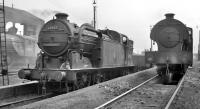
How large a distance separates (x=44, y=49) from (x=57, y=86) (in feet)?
5.83

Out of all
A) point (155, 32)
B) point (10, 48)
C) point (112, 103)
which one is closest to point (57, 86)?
point (112, 103)

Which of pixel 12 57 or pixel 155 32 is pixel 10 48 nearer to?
pixel 12 57

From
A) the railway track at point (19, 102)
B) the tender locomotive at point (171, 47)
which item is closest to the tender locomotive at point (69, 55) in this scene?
the railway track at point (19, 102)

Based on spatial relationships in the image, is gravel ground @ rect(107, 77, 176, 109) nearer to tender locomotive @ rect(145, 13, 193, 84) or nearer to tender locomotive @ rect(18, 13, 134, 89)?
tender locomotive @ rect(18, 13, 134, 89)

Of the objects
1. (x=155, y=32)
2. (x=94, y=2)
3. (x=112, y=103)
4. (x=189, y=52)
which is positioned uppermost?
(x=94, y=2)

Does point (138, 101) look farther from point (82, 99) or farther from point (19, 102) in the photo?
point (19, 102)

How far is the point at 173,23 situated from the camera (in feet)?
51.9

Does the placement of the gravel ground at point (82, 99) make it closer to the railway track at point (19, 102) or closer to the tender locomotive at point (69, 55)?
the tender locomotive at point (69, 55)

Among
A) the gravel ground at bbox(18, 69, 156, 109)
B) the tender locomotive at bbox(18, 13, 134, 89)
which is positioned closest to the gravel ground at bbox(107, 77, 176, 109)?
the gravel ground at bbox(18, 69, 156, 109)

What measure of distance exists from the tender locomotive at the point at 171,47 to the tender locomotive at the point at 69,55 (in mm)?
3604

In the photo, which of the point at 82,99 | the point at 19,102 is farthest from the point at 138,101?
the point at 19,102

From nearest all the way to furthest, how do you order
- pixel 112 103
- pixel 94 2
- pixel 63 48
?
pixel 112 103 → pixel 63 48 → pixel 94 2

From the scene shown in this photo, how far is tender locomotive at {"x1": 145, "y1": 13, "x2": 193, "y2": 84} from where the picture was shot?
15172mm

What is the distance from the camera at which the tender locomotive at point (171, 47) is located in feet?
49.8
